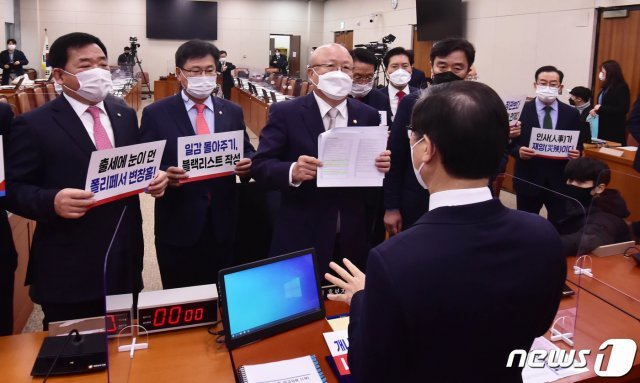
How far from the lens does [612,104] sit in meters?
6.03

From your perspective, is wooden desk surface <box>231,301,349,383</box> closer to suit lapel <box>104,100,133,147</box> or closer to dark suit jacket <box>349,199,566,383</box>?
dark suit jacket <box>349,199,566,383</box>

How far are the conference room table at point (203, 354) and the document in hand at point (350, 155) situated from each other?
0.66 metres

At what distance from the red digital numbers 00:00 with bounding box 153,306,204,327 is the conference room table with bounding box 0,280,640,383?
40 millimetres

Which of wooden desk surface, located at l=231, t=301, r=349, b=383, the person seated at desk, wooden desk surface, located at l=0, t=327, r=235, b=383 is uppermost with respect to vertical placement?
the person seated at desk

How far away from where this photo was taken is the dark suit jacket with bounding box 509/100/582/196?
372 cm

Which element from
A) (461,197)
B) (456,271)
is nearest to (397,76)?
(461,197)

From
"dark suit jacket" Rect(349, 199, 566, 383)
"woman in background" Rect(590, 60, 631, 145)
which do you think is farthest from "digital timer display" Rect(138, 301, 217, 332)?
"woman in background" Rect(590, 60, 631, 145)

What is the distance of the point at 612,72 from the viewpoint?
6.00 m

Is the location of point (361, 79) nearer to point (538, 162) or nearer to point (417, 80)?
point (538, 162)

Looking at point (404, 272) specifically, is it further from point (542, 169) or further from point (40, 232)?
point (542, 169)

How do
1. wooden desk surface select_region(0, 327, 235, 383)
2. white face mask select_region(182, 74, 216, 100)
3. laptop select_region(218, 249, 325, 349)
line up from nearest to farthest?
wooden desk surface select_region(0, 327, 235, 383), laptop select_region(218, 249, 325, 349), white face mask select_region(182, 74, 216, 100)

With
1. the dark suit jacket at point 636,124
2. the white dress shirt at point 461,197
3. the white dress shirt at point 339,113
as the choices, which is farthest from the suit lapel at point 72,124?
the dark suit jacket at point 636,124

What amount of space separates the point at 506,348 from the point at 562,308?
1096 mm

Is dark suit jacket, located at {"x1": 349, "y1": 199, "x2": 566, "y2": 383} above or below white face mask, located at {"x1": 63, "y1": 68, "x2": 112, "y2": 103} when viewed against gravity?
below
